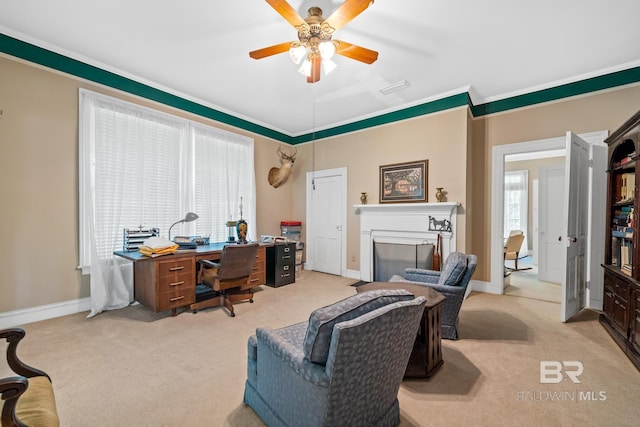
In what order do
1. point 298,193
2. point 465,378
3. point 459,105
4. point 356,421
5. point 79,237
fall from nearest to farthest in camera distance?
point 356,421
point 465,378
point 79,237
point 459,105
point 298,193

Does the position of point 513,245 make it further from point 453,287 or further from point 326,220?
point 453,287

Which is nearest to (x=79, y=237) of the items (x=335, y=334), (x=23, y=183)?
(x=23, y=183)

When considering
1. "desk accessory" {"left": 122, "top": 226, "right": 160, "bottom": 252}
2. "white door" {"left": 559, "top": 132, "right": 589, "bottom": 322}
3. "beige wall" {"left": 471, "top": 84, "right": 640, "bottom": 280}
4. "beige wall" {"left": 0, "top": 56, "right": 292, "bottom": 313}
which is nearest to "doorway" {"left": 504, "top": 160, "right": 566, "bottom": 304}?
"white door" {"left": 559, "top": 132, "right": 589, "bottom": 322}

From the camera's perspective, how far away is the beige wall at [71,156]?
269cm

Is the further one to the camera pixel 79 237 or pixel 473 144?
pixel 473 144

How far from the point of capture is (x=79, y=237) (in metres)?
3.06

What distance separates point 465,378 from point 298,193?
14.4 feet

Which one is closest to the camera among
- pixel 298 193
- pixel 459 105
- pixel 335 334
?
pixel 335 334

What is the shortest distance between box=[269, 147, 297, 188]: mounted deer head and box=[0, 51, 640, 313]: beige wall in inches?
43.0

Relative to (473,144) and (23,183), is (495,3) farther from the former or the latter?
(23,183)

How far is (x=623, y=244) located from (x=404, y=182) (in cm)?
247

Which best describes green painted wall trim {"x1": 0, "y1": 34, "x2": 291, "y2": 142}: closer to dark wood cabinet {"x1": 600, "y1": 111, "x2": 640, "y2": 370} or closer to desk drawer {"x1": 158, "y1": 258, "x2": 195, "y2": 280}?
desk drawer {"x1": 158, "y1": 258, "x2": 195, "y2": 280}

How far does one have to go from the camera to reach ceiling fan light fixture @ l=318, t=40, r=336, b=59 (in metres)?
2.18

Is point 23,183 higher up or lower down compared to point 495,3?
lower down
